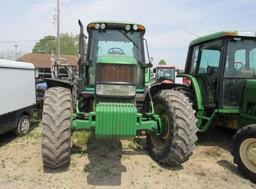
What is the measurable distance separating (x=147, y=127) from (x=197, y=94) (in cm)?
214

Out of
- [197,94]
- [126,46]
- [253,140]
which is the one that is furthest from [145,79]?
[253,140]

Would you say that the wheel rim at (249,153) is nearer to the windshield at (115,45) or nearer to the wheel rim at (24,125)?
the windshield at (115,45)

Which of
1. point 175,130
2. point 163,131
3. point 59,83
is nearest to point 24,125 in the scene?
point 59,83

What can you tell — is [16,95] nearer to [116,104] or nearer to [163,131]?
[116,104]

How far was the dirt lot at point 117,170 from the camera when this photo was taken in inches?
152

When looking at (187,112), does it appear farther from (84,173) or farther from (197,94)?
(84,173)

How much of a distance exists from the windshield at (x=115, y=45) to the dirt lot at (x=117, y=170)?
1479 millimetres

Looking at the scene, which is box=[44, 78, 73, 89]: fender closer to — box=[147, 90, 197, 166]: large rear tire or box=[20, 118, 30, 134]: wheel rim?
box=[147, 90, 197, 166]: large rear tire

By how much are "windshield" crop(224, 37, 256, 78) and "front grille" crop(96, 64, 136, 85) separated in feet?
7.03

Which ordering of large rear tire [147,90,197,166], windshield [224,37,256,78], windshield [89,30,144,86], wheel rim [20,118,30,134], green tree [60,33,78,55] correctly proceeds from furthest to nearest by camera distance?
1. green tree [60,33,78,55]
2. wheel rim [20,118,30,134]
3. windshield [224,37,256,78]
4. windshield [89,30,144,86]
5. large rear tire [147,90,197,166]

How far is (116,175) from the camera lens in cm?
414

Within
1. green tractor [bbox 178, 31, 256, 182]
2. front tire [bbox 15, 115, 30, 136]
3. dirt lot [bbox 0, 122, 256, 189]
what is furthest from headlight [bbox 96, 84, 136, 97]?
front tire [bbox 15, 115, 30, 136]

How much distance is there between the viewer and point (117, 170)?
432 centimetres

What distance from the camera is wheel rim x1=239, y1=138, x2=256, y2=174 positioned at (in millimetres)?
4055
